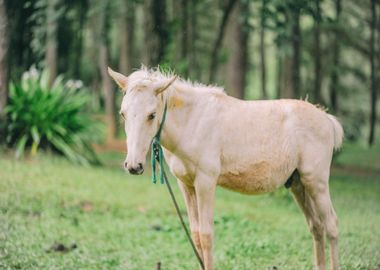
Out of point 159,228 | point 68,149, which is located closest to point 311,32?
point 68,149

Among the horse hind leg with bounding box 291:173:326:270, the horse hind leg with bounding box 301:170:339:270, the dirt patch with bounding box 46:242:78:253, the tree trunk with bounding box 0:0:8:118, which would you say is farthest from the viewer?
the tree trunk with bounding box 0:0:8:118

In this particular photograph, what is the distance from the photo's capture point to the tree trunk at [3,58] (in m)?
11.7

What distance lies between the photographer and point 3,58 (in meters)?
13.1

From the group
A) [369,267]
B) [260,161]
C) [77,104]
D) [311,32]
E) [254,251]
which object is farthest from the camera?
[311,32]

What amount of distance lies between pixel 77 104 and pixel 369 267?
9.76 m

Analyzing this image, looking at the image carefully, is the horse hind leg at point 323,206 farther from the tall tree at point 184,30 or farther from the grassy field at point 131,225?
the tall tree at point 184,30

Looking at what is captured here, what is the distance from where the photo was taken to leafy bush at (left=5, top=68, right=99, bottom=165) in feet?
48.1

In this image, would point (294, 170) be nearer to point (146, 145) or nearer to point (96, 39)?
point (146, 145)

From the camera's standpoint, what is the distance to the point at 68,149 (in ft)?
48.4

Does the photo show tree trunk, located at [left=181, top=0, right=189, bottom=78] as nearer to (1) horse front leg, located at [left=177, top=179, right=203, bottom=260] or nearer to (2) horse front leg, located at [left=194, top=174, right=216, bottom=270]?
(1) horse front leg, located at [left=177, top=179, right=203, bottom=260]

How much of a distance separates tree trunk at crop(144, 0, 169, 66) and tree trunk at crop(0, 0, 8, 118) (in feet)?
11.5

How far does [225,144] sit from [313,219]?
131 cm

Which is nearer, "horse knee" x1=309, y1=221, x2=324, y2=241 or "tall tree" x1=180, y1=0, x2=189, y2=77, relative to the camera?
"horse knee" x1=309, y1=221, x2=324, y2=241

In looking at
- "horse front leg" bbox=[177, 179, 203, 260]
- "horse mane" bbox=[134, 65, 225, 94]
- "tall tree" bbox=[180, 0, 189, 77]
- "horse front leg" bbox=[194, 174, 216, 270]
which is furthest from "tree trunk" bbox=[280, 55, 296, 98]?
"horse front leg" bbox=[194, 174, 216, 270]
